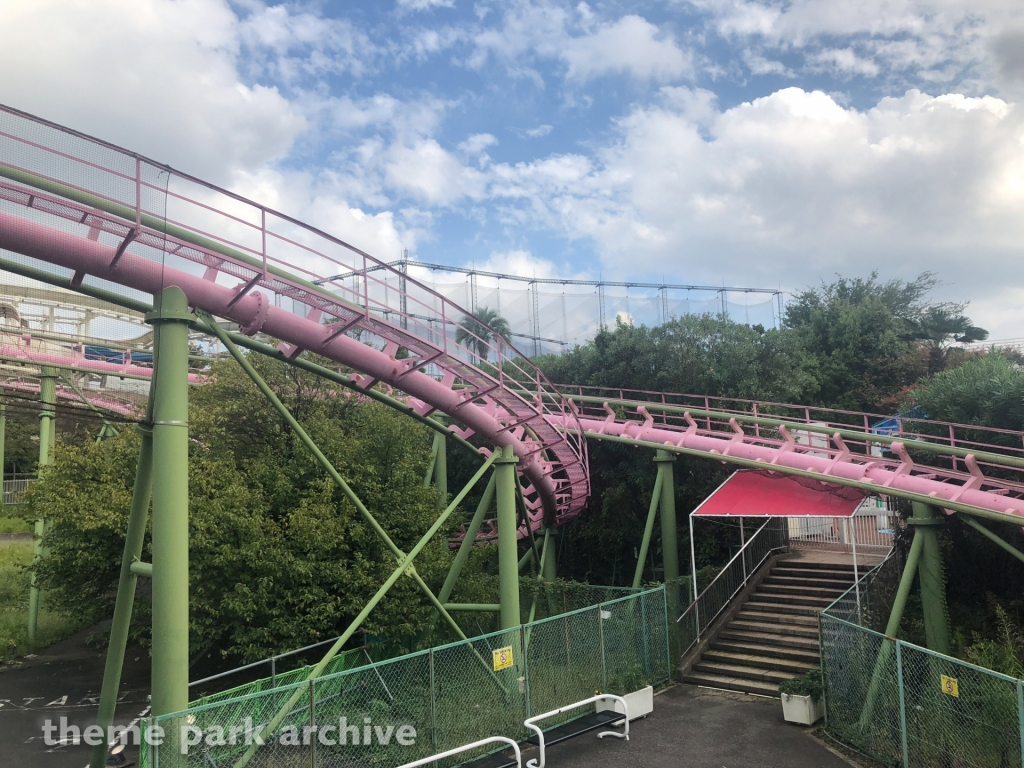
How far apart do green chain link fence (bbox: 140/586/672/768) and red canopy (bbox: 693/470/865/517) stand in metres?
2.47

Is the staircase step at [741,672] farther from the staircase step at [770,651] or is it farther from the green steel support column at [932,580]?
the green steel support column at [932,580]

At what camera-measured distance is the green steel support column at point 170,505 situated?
7094mm

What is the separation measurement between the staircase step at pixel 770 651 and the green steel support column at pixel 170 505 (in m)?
9.74

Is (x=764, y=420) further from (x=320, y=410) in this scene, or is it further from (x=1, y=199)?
(x=1, y=199)

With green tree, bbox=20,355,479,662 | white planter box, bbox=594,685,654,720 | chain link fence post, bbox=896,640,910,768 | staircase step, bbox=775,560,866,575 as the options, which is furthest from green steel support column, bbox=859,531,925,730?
green tree, bbox=20,355,479,662

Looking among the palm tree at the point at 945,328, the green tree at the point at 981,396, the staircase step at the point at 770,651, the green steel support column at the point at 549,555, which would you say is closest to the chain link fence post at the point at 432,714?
the staircase step at the point at 770,651

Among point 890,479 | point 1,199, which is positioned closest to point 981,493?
point 890,479

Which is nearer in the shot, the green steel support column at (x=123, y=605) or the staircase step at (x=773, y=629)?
the green steel support column at (x=123, y=605)

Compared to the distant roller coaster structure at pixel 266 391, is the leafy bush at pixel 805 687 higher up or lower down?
lower down

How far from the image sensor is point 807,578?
50.3 ft

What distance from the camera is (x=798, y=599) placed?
1454 centimetres

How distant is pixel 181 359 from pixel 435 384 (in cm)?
387

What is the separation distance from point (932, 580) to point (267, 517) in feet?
34.7

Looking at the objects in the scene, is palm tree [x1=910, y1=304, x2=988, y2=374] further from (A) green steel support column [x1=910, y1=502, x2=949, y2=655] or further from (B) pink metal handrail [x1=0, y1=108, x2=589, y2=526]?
(B) pink metal handrail [x1=0, y1=108, x2=589, y2=526]
